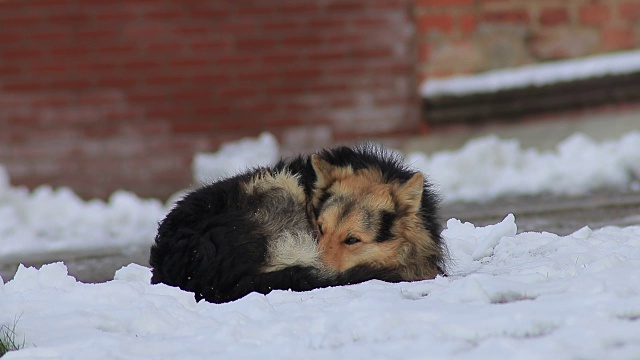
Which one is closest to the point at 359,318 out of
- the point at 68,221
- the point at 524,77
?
the point at 68,221

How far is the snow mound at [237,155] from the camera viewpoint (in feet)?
33.0

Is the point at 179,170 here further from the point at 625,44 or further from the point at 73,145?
the point at 625,44

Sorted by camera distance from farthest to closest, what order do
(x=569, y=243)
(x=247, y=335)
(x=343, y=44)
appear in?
(x=343, y=44), (x=569, y=243), (x=247, y=335)

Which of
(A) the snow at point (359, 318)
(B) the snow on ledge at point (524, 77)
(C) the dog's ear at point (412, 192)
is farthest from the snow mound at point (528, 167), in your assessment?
(A) the snow at point (359, 318)

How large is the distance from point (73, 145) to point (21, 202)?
764mm

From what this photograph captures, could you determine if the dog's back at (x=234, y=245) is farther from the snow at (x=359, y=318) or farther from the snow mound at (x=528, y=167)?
the snow mound at (x=528, y=167)

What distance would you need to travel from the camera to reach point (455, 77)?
10.4 m

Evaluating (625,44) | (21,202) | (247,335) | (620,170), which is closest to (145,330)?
(247,335)

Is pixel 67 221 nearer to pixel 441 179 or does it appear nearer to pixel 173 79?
pixel 173 79

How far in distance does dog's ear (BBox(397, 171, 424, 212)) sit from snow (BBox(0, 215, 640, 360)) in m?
0.46

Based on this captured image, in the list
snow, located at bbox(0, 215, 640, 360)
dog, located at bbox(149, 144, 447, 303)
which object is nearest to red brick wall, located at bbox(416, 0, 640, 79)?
dog, located at bbox(149, 144, 447, 303)

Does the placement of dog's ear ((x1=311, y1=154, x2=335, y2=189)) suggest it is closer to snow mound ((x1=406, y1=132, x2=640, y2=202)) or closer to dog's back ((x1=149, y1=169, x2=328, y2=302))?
dog's back ((x1=149, y1=169, x2=328, y2=302))

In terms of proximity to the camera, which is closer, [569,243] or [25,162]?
[569,243]

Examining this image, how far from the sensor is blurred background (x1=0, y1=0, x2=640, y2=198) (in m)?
10.1
